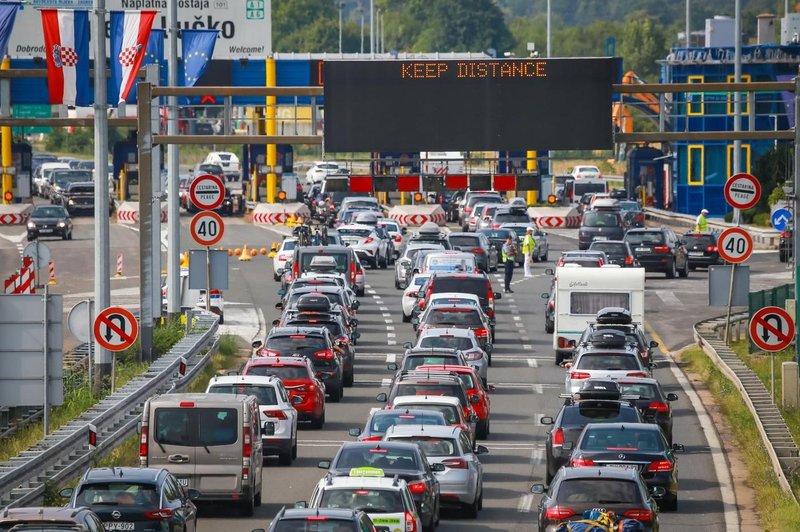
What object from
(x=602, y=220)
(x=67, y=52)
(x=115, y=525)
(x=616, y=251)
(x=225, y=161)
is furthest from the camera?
(x=225, y=161)

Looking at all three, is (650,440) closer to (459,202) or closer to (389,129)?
(389,129)

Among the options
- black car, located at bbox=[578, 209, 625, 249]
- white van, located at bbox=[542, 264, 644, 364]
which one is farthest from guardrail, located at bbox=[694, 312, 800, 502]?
black car, located at bbox=[578, 209, 625, 249]

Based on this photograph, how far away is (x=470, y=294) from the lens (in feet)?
143

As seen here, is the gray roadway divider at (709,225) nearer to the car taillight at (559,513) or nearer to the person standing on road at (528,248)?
the person standing on road at (528,248)

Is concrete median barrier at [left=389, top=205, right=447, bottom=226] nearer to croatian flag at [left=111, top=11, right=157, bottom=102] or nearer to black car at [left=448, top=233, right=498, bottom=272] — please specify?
black car at [left=448, top=233, right=498, bottom=272]

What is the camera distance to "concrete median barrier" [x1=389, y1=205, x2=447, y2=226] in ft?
271

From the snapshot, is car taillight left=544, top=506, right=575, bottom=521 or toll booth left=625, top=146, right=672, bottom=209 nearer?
car taillight left=544, top=506, right=575, bottom=521

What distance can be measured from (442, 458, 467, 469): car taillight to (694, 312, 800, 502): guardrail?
4.21 metres

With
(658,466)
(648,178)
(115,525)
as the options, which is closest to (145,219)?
(658,466)

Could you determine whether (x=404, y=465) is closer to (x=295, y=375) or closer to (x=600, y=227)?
(x=295, y=375)

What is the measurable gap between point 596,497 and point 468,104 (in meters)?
12.7

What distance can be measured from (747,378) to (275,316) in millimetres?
16722

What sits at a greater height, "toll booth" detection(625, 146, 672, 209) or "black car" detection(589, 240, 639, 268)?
"toll booth" detection(625, 146, 672, 209)

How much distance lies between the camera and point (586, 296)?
41.4 metres
